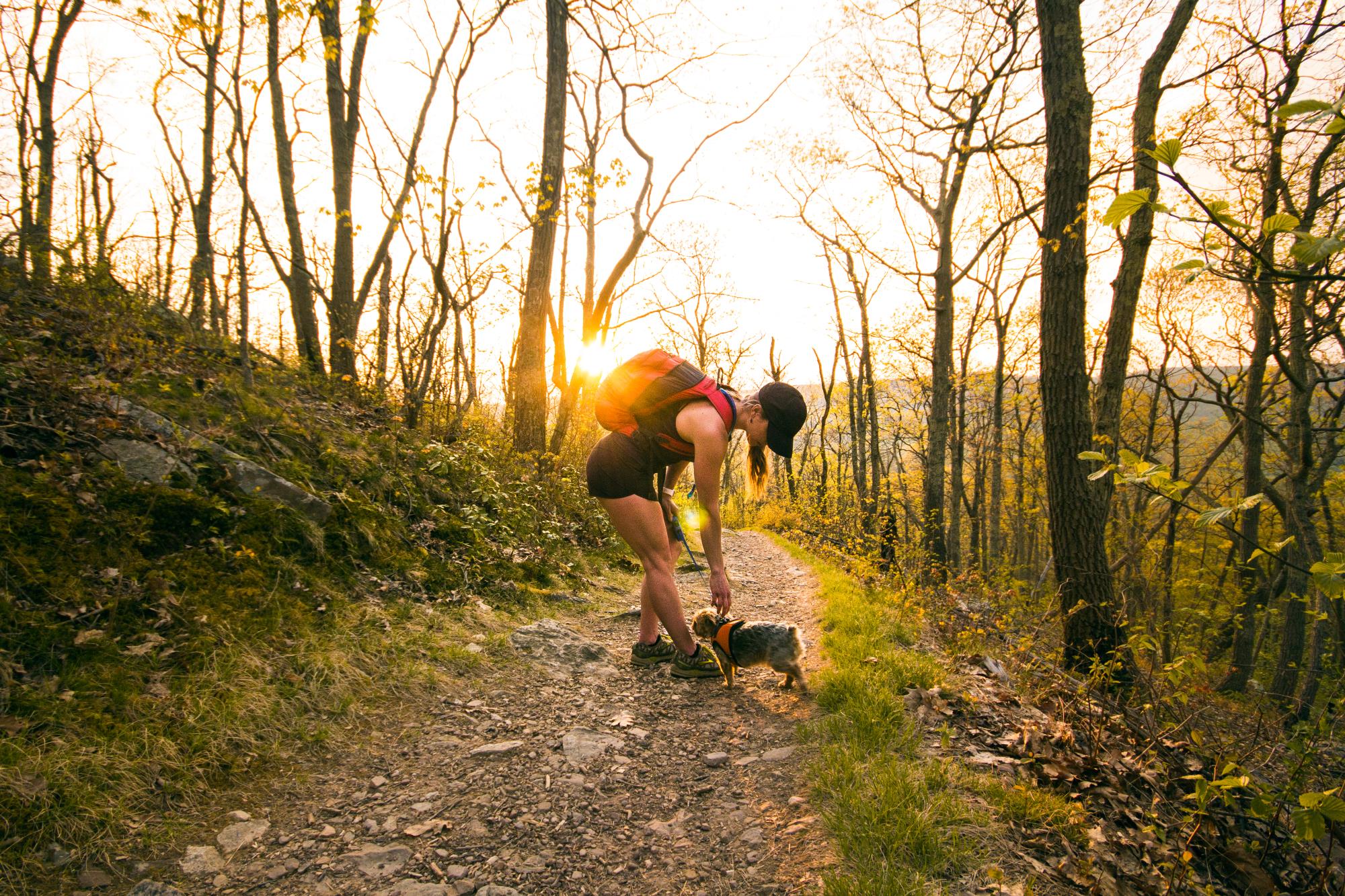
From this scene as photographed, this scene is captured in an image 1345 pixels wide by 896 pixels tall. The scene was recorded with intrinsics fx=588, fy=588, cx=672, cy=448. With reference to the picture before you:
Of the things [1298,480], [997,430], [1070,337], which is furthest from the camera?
[997,430]

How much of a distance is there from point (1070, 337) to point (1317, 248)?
12.8 ft

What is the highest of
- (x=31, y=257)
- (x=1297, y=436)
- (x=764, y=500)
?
(x=31, y=257)

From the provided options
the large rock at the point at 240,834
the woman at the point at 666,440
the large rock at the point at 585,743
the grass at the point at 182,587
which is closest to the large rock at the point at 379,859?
the large rock at the point at 240,834

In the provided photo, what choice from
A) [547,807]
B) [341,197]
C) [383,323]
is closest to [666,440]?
[547,807]

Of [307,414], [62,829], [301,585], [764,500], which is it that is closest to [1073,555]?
[301,585]

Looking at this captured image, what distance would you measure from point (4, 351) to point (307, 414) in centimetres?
206

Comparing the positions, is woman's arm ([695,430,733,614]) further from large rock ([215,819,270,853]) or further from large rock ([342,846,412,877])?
large rock ([215,819,270,853])

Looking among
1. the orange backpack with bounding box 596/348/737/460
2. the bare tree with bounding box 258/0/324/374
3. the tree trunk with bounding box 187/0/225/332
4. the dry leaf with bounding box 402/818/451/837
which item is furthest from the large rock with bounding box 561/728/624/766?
the bare tree with bounding box 258/0/324/374

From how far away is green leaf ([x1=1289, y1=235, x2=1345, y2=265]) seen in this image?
1.38 meters

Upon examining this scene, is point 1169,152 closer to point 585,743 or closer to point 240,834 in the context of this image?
point 585,743

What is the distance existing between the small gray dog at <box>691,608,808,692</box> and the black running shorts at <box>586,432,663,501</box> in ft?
3.54

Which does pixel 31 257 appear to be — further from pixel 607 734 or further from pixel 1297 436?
pixel 1297 436

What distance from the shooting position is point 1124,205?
1.76 meters

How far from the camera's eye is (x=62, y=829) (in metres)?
1.94
